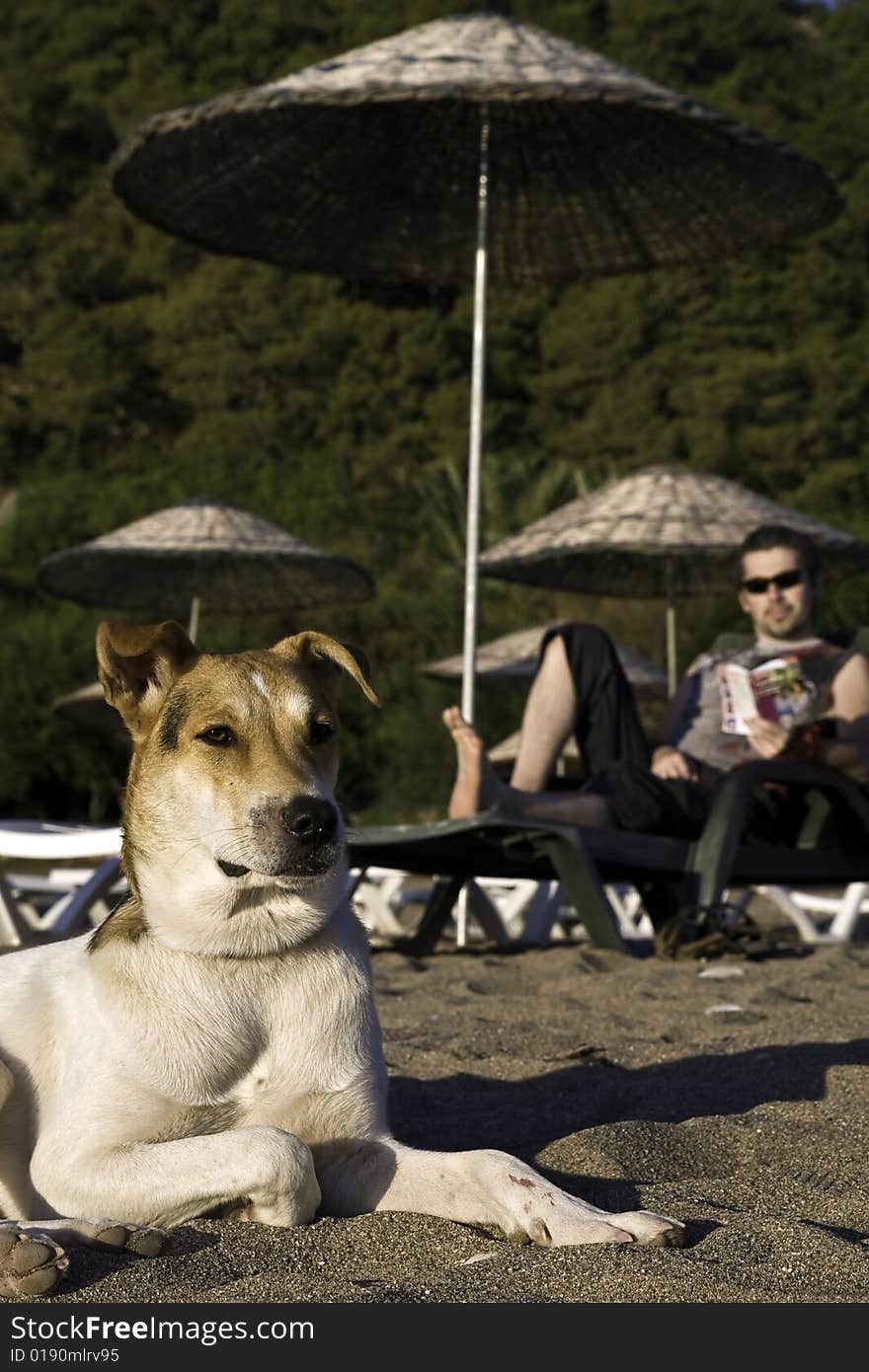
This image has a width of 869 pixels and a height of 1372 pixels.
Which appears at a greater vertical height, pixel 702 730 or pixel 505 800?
pixel 702 730

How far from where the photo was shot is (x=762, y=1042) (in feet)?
13.9

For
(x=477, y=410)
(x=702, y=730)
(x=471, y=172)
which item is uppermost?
Answer: (x=471, y=172)

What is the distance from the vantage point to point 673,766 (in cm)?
660

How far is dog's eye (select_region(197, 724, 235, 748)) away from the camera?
2779mm

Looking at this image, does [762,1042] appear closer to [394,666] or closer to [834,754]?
[834,754]

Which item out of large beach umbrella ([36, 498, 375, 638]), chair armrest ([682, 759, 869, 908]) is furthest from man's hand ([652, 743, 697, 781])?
large beach umbrella ([36, 498, 375, 638])

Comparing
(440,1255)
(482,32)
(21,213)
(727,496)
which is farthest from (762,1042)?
(21,213)

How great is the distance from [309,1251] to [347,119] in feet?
19.9

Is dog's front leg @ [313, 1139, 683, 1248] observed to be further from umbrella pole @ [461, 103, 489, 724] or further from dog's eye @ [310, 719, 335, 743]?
umbrella pole @ [461, 103, 489, 724]

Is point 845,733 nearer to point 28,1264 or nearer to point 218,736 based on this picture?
point 218,736

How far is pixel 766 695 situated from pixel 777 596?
531 millimetres

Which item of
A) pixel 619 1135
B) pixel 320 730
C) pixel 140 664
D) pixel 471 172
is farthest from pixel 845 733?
pixel 140 664

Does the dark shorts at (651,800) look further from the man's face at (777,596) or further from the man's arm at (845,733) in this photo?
the man's face at (777,596)

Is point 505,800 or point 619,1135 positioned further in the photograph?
point 505,800
